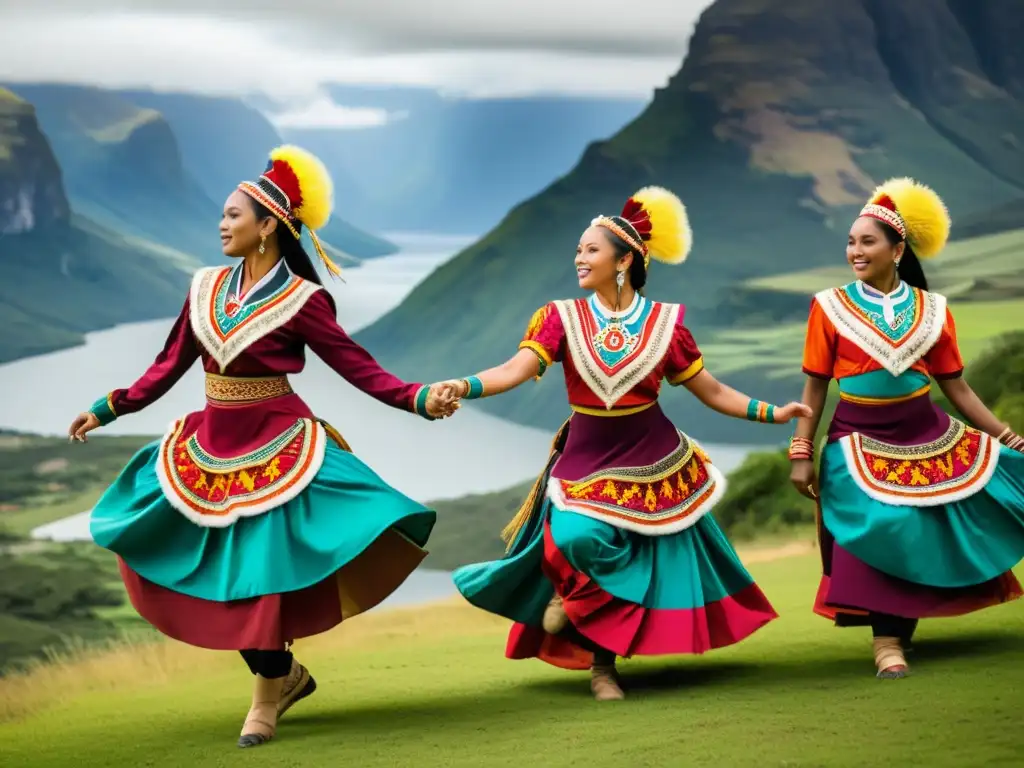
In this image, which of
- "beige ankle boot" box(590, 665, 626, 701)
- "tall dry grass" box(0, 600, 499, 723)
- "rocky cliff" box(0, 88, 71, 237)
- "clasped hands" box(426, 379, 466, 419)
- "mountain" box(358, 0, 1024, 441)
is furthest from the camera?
"mountain" box(358, 0, 1024, 441)

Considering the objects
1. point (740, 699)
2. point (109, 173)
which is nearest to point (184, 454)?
point (740, 699)

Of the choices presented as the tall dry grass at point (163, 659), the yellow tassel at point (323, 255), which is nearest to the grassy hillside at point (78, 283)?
the tall dry grass at point (163, 659)

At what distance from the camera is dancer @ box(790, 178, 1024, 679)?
4.15 m

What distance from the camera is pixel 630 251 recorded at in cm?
417

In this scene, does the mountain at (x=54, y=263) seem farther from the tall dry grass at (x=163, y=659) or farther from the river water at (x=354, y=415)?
the tall dry grass at (x=163, y=659)

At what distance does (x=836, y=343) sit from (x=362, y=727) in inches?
62.6

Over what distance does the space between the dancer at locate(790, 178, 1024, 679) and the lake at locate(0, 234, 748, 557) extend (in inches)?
174

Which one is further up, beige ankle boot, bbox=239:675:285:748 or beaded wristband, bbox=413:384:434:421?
beaded wristband, bbox=413:384:434:421

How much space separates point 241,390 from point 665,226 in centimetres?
119

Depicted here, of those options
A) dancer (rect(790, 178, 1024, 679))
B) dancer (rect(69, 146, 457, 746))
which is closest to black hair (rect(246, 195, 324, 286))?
dancer (rect(69, 146, 457, 746))

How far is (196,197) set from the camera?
9383mm

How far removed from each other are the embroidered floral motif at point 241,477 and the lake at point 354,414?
176 inches

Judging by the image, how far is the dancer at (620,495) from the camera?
400 centimetres

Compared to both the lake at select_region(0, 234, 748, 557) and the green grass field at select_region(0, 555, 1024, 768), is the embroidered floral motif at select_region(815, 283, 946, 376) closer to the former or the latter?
the green grass field at select_region(0, 555, 1024, 768)
